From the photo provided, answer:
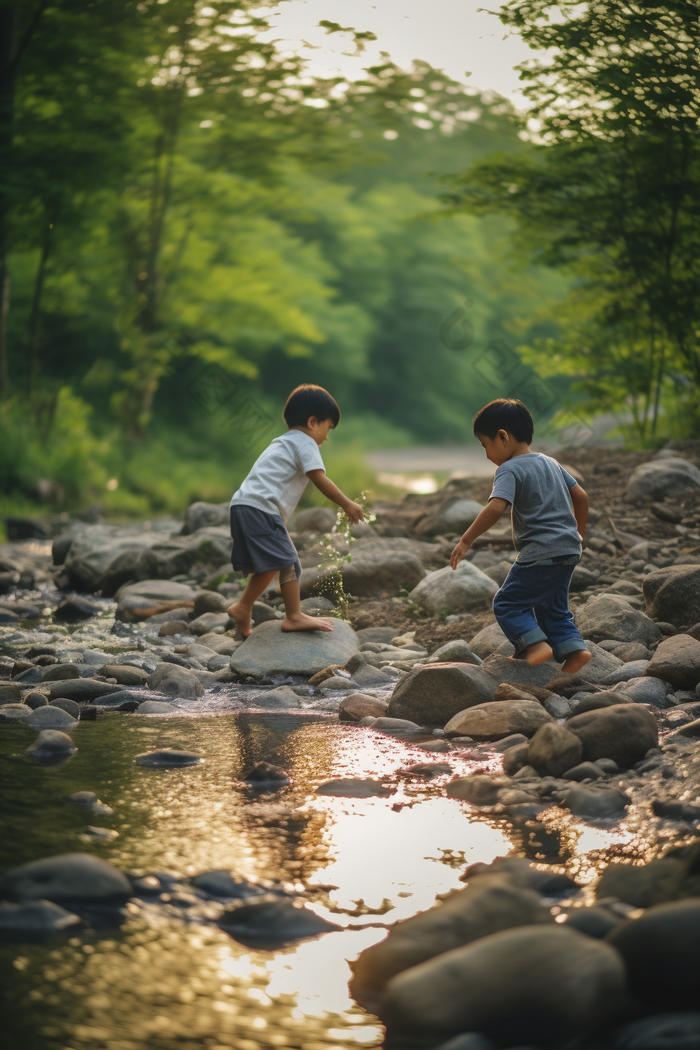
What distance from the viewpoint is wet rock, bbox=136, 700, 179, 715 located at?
3812 mm

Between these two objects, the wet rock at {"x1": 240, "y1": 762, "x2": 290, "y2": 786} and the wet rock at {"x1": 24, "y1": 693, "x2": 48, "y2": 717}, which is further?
the wet rock at {"x1": 24, "y1": 693, "x2": 48, "y2": 717}

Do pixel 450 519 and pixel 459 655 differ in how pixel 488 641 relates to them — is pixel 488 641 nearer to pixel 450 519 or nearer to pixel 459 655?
pixel 459 655

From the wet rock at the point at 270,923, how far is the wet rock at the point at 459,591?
3.43 meters

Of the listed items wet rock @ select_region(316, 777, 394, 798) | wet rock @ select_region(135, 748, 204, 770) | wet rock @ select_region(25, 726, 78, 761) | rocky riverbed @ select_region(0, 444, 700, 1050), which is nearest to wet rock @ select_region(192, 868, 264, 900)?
rocky riverbed @ select_region(0, 444, 700, 1050)

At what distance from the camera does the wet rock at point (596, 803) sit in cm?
269

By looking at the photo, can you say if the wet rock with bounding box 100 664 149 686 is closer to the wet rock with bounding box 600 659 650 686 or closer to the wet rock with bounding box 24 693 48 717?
the wet rock with bounding box 24 693 48 717

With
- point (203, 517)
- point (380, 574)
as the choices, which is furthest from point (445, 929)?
point (203, 517)

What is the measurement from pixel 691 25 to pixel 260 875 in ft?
18.5

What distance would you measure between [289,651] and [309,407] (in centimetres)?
115

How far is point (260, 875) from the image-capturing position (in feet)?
7.41

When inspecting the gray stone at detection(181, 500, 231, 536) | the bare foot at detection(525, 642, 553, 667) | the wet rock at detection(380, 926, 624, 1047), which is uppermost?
the wet rock at detection(380, 926, 624, 1047)

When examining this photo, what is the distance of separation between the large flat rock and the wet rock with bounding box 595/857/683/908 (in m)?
2.49

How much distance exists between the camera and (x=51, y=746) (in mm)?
3146

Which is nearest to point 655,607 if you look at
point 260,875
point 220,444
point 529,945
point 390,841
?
point 390,841
